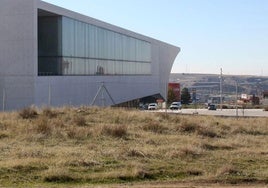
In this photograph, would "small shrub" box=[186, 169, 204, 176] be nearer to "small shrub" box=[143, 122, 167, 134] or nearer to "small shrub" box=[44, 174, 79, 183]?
"small shrub" box=[44, 174, 79, 183]

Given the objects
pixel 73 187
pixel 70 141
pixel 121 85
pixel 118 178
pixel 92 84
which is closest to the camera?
pixel 73 187

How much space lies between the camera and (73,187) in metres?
10.1

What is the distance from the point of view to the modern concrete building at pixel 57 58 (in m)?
45.9

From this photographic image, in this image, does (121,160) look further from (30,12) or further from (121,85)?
(121,85)

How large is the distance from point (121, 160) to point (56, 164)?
5.84 feet

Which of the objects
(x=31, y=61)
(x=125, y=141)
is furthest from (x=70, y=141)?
(x=31, y=61)

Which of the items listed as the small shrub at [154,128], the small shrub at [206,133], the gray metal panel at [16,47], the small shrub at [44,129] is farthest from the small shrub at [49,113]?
the gray metal panel at [16,47]

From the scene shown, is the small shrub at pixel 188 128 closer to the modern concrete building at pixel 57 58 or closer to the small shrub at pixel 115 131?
the small shrub at pixel 115 131

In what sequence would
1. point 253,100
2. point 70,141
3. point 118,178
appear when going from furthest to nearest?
point 253,100 → point 70,141 → point 118,178

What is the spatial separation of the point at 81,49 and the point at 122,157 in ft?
143

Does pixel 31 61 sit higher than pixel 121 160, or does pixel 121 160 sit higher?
pixel 31 61

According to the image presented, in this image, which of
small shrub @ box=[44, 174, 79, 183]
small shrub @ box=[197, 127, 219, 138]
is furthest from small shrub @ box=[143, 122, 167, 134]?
small shrub @ box=[44, 174, 79, 183]

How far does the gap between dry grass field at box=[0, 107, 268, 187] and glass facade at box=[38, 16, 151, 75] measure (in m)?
29.8

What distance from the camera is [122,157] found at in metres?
13.4
